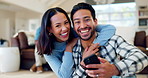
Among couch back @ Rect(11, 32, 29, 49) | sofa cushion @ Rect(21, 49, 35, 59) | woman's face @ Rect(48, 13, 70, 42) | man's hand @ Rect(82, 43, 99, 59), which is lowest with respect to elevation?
sofa cushion @ Rect(21, 49, 35, 59)

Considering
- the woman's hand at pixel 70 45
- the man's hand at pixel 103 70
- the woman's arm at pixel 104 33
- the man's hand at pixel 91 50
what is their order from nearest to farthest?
the man's hand at pixel 103 70, the man's hand at pixel 91 50, the woman's arm at pixel 104 33, the woman's hand at pixel 70 45

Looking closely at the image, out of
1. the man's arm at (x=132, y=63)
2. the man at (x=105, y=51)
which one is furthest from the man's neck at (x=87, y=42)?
the man's arm at (x=132, y=63)

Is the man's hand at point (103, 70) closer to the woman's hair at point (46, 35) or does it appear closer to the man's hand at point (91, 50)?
the man's hand at point (91, 50)

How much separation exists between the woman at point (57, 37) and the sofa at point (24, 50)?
7.71ft

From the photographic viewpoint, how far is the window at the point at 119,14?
7570 mm

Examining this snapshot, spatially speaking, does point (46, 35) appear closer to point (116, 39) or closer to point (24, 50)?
point (116, 39)

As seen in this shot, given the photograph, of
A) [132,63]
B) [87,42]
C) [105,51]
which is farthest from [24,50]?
[132,63]

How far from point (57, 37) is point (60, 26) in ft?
0.31

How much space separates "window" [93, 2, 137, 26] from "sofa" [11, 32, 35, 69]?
4843mm

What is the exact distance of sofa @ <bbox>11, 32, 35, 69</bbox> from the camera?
3398 mm

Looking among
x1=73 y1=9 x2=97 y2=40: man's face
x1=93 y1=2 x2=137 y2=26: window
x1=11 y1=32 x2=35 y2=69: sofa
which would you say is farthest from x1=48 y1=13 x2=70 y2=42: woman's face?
x1=93 y1=2 x2=137 y2=26: window

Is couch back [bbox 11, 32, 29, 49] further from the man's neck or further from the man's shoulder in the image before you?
the man's shoulder

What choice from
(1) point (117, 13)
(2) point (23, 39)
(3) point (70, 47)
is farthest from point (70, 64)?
(1) point (117, 13)

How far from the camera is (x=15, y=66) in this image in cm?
338
